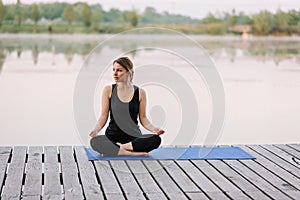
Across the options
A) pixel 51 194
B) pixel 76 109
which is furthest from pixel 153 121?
pixel 51 194

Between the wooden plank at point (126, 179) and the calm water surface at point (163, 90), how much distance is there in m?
0.33

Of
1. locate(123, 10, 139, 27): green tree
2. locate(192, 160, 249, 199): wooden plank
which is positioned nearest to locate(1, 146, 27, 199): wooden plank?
locate(192, 160, 249, 199): wooden plank

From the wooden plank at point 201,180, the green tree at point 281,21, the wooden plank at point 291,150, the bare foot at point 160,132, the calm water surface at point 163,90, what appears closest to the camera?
the wooden plank at point 201,180

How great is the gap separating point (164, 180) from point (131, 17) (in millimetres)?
6601

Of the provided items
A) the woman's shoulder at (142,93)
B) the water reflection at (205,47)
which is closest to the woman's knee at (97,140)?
the woman's shoulder at (142,93)

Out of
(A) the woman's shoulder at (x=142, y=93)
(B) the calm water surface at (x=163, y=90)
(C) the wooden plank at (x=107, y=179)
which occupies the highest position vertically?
(A) the woman's shoulder at (x=142, y=93)

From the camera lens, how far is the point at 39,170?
348cm

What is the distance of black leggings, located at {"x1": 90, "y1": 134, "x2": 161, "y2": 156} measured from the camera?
149 inches

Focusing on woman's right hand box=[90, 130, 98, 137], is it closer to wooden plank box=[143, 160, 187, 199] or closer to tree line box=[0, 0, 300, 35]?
wooden plank box=[143, 160, 187, 199]

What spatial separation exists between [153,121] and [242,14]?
607 cm

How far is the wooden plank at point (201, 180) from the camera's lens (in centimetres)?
307

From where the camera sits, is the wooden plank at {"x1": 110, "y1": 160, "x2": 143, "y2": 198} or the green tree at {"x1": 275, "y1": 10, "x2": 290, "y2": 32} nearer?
the wooden plank at {"x1": 110, "y1": 160, "x2": 143, "y2": 198}

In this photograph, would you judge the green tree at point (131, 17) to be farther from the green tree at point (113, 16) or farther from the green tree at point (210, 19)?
the green tree at point (210, 19)

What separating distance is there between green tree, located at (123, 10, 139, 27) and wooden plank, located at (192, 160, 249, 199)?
6030mm
